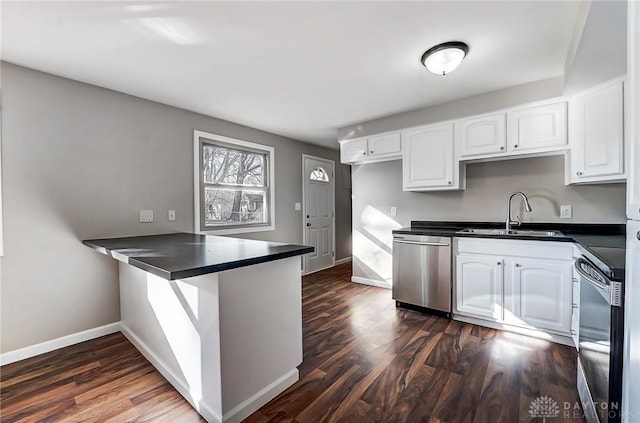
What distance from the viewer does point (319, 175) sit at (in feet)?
16.3

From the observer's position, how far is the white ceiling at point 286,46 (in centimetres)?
158

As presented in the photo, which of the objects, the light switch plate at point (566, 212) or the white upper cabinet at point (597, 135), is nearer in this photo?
the white upper cabinet at point (597, 135)

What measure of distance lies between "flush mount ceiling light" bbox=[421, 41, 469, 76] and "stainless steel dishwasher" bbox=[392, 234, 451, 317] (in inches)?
60.0

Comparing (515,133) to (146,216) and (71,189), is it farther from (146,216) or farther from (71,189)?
(71,189)

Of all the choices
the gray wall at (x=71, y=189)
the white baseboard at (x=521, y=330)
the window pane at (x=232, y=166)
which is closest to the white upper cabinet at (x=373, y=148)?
the window pane at (x=232, y=166)

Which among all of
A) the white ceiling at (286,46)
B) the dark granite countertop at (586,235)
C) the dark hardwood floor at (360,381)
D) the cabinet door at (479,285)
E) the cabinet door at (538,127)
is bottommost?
the dark hardwood floor at (360,381)

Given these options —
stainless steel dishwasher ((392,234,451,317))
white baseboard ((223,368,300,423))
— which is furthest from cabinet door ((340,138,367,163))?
white baseboard ((223,368,300,423))

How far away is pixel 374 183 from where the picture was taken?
12.8ft

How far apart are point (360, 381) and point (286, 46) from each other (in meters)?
2.32

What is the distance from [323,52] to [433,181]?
1808mm

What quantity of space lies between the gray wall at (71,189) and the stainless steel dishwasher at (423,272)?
2460 mm

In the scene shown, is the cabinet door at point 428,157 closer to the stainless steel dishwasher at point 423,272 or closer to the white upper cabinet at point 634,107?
the stainless steel dishwasher at point 423,272

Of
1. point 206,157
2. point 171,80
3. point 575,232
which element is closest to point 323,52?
point 171,80

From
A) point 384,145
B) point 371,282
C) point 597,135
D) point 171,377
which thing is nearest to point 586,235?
point 597,135
